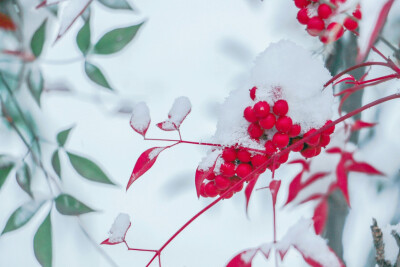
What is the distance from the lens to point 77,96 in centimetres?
54

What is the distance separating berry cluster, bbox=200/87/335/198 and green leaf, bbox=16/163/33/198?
26 cm

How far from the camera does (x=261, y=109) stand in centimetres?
26

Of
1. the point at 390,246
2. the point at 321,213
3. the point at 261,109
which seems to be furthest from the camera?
the point at 321,213

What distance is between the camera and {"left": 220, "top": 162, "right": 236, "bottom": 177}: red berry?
0.28 m

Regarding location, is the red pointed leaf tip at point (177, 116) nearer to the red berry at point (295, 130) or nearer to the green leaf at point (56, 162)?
the red berry at point (295, 130)

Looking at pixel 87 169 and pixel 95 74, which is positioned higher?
pixel 95 74

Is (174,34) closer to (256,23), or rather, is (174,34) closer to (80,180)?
(256,23)

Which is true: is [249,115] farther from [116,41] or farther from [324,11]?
[116,41]

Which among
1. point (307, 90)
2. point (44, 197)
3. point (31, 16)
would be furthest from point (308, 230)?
point (31, 16)

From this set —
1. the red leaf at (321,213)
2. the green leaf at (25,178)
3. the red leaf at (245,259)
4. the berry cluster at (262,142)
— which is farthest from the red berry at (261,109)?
the green leaf at (25,178)

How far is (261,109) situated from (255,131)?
0.02m

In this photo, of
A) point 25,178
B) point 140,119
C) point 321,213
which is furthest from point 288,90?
point 25,178

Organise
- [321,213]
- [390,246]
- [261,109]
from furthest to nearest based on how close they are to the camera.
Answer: [321,213] → [390,246] → [261,109]

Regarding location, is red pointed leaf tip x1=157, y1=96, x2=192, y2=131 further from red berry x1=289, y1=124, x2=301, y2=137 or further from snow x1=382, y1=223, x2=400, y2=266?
snow x1=382, y1=223, x2=400, y2=266
